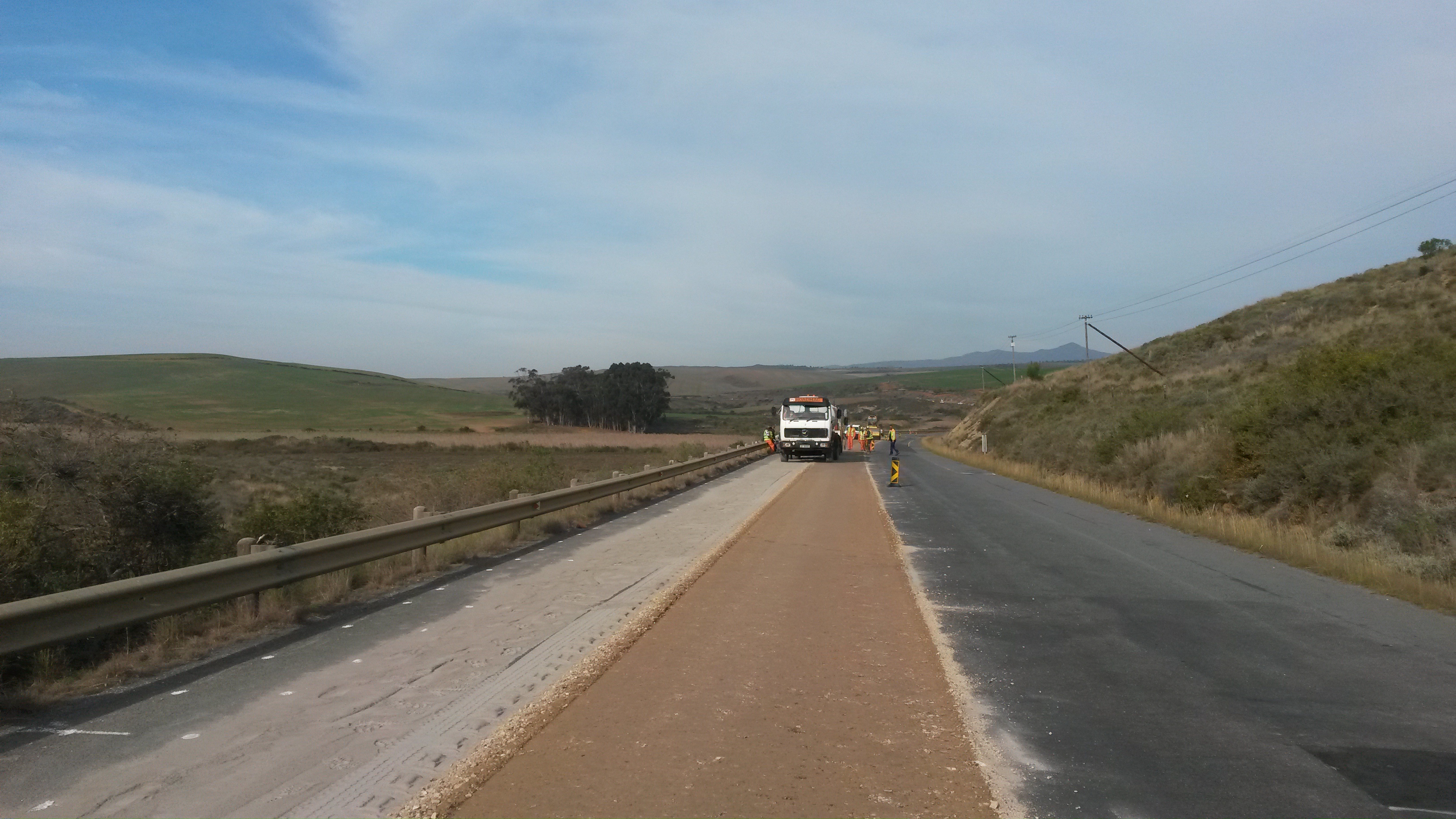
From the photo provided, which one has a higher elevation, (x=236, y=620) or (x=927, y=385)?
(x=927, y=385)

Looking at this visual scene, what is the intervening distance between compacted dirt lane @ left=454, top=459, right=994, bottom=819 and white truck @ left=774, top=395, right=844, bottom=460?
34127 mm

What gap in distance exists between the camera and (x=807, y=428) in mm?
44250

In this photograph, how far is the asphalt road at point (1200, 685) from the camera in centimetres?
481

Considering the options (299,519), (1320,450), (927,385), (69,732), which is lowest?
(69,732)

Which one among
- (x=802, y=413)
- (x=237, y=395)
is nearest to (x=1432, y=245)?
(x=802, y=413)

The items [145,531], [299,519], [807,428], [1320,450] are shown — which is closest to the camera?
[145,531]

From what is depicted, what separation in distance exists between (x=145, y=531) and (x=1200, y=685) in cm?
1141

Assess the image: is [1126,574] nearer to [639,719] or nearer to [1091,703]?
[1091,703]

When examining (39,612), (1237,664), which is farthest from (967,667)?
(39,612)

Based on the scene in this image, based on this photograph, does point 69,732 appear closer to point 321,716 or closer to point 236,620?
point 321,716

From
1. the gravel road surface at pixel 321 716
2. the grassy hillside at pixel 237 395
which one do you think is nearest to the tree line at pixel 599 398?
the grassy hillside at pixel 237 395

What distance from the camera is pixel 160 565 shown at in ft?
38.8

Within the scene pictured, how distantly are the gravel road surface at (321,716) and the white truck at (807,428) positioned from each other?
34.0 m

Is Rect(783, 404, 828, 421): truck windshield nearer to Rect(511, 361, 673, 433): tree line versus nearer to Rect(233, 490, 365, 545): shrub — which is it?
Rect(233, 490, 365, 545): shrub
